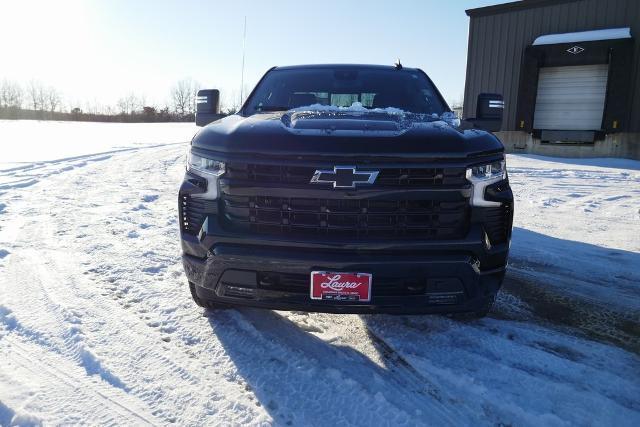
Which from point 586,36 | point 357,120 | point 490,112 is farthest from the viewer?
point 586,36

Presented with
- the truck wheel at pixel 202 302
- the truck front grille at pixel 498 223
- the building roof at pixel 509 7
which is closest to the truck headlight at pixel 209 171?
the truck wheel at pixel 202 302

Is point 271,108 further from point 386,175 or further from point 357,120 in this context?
point 386,175

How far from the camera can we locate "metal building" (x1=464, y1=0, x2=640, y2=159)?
1369cm

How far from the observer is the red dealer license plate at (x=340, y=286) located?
215 centimetres

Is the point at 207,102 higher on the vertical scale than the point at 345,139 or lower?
Result: higher

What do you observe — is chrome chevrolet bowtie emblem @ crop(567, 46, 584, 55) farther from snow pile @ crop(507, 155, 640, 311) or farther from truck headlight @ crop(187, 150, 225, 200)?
truck headlight @ crop(187, 150, 225, 200)

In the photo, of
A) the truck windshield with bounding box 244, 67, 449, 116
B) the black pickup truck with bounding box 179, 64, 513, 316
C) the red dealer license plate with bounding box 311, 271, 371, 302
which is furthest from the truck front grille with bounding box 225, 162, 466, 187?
the truck windshield with bounding box 244, 67, 449, 116

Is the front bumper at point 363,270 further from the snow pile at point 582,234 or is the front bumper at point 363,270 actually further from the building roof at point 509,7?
the building roof at point 509,7

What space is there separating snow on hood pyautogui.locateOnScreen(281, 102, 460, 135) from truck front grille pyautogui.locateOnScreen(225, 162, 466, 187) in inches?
10.4

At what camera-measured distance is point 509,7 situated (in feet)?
51.5

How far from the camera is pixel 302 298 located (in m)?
2.22

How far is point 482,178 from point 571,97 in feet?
48.5

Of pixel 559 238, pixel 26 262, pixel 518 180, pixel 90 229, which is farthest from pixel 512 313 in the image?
pixel 518 180

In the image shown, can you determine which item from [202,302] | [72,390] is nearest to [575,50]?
[202,302]
